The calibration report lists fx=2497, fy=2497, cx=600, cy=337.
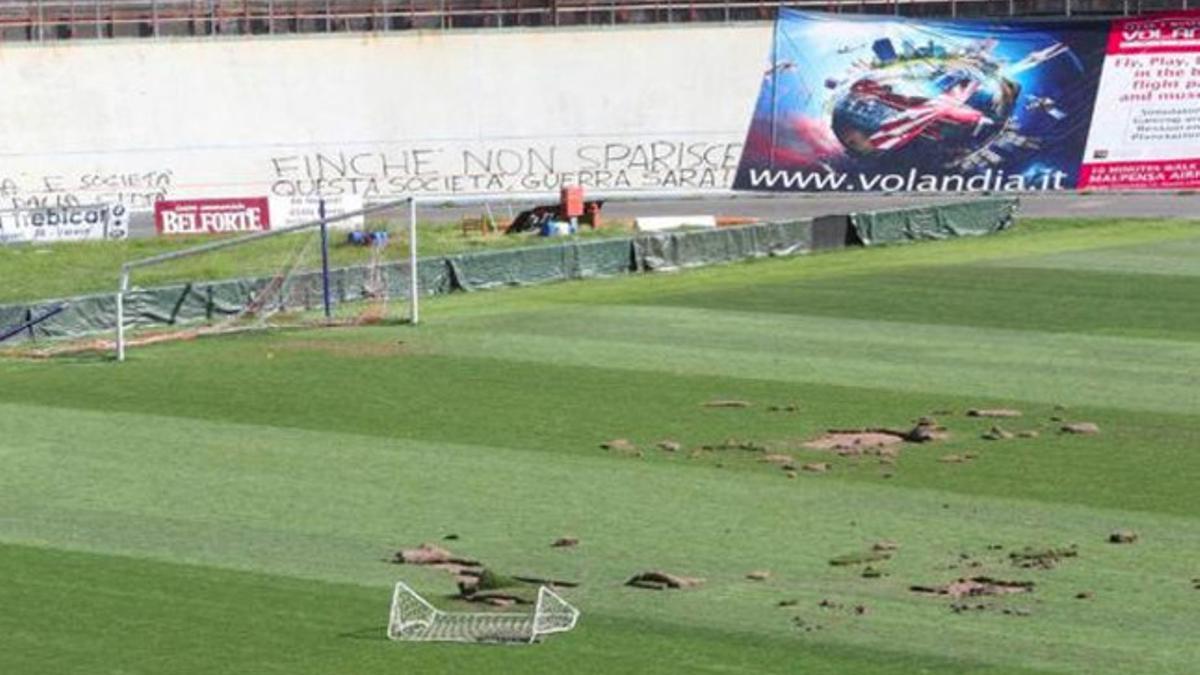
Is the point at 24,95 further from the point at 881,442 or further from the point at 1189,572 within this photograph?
the point at 1189,572

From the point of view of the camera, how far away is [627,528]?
23.8 m

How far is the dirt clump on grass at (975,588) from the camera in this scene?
2069 cm

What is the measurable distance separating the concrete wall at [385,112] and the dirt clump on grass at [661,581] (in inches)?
2063

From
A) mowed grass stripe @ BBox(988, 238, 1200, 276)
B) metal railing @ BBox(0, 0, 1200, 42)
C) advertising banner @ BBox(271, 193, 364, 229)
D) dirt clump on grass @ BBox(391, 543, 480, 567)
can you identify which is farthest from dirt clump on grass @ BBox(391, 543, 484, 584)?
metal railing @ BBox(0, 0, 1200, 42)

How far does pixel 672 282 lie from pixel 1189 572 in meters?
27.3

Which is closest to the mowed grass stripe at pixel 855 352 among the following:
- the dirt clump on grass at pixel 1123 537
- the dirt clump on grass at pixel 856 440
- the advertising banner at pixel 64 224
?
the dirt clump on grass at pixel 856 440

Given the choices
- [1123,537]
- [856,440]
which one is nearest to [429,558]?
[1123,537]

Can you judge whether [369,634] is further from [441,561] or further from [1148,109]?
[1148,109]

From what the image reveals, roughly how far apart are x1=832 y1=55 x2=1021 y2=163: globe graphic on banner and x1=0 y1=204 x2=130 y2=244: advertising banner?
21593 millimetres

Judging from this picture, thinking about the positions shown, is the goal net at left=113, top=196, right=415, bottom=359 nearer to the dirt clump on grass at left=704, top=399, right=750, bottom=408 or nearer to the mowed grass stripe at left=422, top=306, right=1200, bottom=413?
the mowed grass stripe at left=422, top=306, right=1200, bottom=413

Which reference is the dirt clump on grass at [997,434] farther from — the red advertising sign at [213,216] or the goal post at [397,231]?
the red advertising sign at [213,216]

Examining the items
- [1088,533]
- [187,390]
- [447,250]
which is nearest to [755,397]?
[187,390]

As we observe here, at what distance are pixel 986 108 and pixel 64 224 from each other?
26.5 metres

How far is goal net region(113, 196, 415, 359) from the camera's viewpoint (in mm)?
40750
